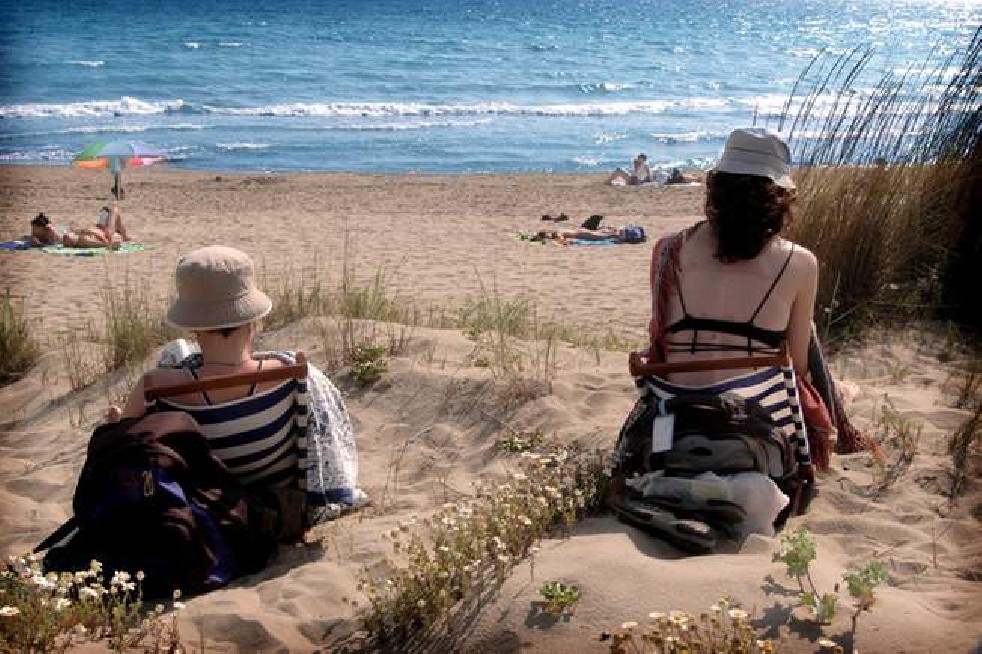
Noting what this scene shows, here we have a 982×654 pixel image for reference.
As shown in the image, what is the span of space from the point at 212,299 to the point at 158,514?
778 millimetres

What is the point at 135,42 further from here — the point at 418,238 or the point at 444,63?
the point at 418,238

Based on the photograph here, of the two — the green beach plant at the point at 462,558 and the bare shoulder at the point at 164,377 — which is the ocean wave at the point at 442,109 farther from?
the green beach plant at the point at 462,558

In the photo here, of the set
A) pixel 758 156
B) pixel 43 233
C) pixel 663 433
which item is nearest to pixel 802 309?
pixel 758 156

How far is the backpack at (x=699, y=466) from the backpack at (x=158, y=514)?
52.4 inches

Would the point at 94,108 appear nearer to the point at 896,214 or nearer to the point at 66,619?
the point at 896,214

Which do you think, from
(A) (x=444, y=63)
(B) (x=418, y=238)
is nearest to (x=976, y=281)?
(B) (x=418, y=238)

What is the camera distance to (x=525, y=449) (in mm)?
4805

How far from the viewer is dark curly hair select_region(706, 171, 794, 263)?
3836 millimetres

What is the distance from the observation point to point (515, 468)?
4.66 m

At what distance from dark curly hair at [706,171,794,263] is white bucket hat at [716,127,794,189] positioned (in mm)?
25

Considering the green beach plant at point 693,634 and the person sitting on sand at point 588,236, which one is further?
the person sitting on sand at point 588,236

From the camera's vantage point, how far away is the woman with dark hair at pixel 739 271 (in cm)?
386

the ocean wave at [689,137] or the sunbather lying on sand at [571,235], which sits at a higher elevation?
the ocean wave at [689,137]

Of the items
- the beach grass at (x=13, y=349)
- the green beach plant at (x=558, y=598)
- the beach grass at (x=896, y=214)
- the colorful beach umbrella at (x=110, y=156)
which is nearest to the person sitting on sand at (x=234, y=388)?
the green beach plant at (x=558, y=598)
